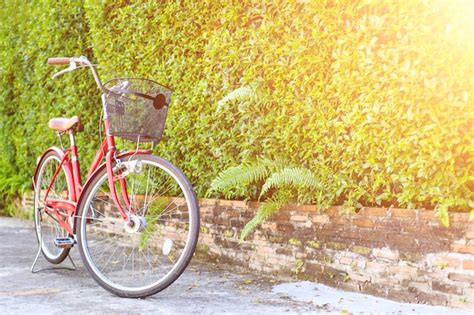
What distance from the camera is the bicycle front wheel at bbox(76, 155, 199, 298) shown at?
3812 mm

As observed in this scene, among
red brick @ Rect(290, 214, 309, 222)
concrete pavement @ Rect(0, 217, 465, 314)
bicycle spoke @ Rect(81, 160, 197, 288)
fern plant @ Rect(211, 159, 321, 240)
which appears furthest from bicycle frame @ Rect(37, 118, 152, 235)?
red brick @ Rect(290, 214, 309, 222)

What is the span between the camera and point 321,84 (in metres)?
4.07

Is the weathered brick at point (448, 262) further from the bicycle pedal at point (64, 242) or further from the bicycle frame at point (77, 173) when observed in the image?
the bicycle pedal at point (64, 242)

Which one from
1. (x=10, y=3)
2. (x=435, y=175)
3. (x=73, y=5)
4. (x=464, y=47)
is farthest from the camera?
(x=10, y=3)

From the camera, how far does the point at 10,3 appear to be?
8578mm

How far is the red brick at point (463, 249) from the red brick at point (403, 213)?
1.01 feet

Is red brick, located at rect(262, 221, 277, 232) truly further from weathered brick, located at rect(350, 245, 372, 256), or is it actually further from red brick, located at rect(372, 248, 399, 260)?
red brick, located at rect(372, 248, 399, 260)

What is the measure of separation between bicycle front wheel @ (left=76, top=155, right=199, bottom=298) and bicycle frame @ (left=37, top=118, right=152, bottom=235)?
0.04 meters

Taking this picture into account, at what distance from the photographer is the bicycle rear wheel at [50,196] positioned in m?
5.08

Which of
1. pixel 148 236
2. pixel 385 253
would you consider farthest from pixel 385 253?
pixel 148 236

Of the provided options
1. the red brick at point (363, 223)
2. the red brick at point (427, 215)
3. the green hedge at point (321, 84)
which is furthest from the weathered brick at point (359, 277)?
the red brick at point (427, 215)

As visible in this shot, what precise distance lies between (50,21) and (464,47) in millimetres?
5310

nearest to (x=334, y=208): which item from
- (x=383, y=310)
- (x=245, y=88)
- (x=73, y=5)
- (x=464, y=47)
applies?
(x=383, y=310)

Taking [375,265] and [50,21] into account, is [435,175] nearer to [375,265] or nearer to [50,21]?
[375,265]
